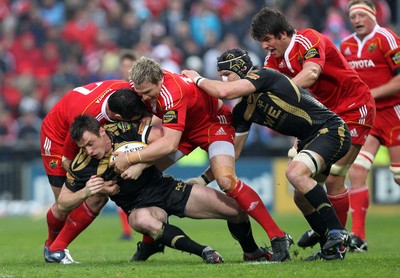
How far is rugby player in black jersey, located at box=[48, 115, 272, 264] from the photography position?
9.02 meters

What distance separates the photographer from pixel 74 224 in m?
9.80

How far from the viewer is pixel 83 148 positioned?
911 cm

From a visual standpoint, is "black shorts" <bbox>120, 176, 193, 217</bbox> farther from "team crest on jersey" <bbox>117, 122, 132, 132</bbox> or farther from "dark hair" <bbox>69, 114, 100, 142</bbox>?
"dark hair" <bbox>69, 114, 100, 142</bbox>

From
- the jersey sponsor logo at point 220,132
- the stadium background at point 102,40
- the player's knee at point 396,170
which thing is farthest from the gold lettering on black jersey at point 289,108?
the stadium background at point 102,40

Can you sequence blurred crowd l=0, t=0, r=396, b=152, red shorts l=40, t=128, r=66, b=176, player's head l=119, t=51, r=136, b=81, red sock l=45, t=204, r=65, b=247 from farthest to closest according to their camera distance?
blurred crowd l=0, t=0, r=396, b=152 < player's head l=119, t=51, r=136, b=81 < red shorts l=40, t=128, r=66, b=176 < red sock l=45, t=204, r=65, b=247

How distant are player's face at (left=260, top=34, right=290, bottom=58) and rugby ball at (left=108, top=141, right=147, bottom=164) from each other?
1.75 meters

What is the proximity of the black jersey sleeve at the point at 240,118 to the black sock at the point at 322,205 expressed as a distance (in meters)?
1.18

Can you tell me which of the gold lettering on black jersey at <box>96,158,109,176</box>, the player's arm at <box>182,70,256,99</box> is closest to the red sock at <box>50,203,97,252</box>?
the gold lettering on black jersey at <box>96,158,109,176</box>

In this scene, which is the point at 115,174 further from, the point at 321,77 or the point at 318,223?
the point at 321,77

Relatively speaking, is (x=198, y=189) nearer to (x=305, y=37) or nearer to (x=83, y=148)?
(x=83, y=148)

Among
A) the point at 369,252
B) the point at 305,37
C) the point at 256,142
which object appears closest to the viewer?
the point at 305,37

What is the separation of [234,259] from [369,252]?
1763mm

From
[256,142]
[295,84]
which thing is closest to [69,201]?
[295,84]

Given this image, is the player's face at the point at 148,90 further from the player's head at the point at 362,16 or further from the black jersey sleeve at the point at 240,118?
the player's head at the point at 362,16
